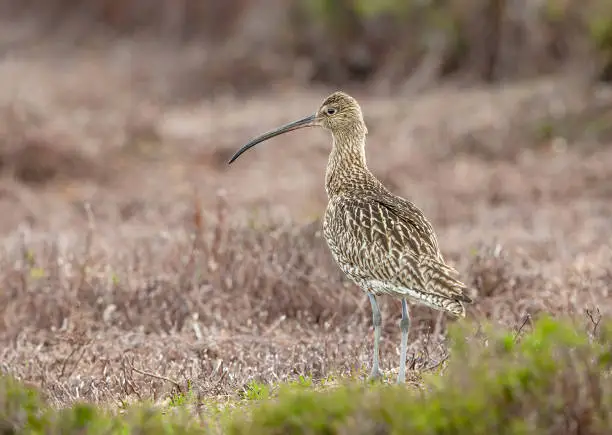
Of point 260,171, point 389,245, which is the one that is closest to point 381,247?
point 389,245

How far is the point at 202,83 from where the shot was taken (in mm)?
22891

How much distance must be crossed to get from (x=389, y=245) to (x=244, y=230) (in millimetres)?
2871

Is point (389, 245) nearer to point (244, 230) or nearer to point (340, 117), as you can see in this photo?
point (340, 117)

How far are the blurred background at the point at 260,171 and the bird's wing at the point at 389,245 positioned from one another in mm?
553

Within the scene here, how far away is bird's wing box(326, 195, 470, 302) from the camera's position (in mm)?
6195

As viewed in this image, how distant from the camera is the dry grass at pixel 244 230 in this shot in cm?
755

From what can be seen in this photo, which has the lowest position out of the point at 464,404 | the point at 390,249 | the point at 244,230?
the point at 464,404

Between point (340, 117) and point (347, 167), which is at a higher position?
point (340, 117)

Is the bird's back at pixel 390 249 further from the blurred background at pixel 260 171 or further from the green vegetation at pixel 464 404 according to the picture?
the green vegetation at pixel 464 404

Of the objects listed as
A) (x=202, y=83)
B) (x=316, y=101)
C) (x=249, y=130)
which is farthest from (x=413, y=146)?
(x=202, y=83)

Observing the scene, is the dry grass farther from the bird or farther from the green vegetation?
the green vegetation

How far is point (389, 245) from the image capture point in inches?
253

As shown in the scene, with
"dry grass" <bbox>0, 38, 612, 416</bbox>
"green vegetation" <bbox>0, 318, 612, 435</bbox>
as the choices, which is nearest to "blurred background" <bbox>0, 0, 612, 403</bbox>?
"dry grass" <bbox>0, 38, 612, 416</bbox>

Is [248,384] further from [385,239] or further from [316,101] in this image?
[316,101]
